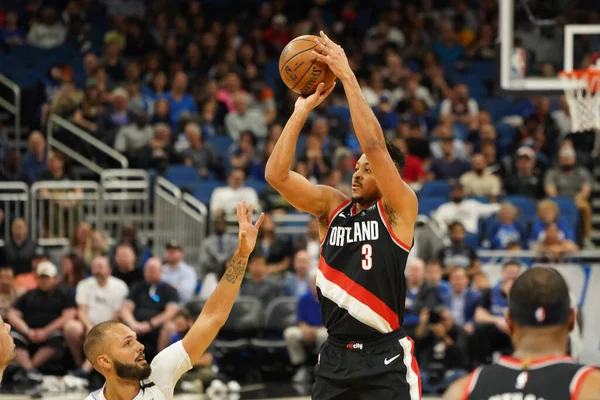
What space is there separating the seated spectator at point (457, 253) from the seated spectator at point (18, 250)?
17.2 ft

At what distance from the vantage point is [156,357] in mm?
5230

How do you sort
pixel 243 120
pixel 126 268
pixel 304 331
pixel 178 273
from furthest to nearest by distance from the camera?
pixel 243 120
pixel 178 273
pixel 126 268
pixel 304 331

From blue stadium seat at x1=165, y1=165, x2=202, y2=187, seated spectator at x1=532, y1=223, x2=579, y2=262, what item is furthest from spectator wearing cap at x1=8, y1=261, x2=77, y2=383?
seated spectator at x1=532, y1=223, x2=579, y2=262

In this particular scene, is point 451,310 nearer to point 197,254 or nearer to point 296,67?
point 197,254

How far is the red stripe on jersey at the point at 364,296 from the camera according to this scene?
540 centimetres

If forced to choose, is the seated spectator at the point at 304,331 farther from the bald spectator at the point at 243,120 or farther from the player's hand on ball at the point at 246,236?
the player's hand on ball at the point at 246,236

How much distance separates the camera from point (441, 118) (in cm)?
1705

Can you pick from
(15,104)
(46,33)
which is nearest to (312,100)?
(15,104)

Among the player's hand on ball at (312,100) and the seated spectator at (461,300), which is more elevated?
the player's hand on ball at (312,100)

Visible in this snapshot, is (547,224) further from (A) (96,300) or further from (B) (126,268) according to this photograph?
(A) (96,300)

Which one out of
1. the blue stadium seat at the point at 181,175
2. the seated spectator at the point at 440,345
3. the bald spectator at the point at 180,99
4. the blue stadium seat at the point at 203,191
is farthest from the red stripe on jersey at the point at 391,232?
the bald spectator at the point at 180,99

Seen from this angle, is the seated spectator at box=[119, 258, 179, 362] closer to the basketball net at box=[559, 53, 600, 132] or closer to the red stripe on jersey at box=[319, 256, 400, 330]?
the basketball net at box=[559, 53, 600, 132]

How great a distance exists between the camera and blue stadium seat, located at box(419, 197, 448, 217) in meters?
14.8

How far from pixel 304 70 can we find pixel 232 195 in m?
9.24
